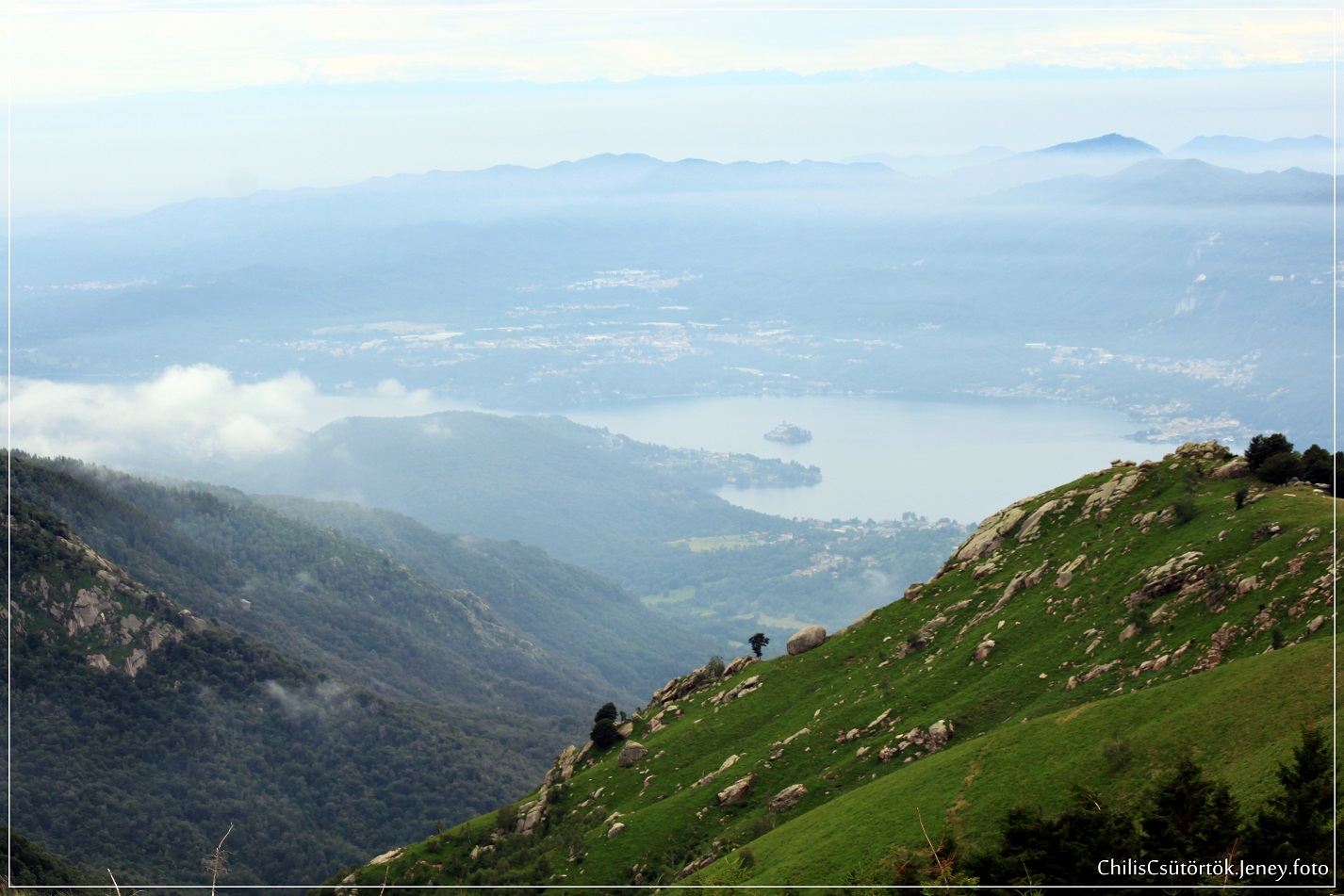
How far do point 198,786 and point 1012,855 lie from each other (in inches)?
4569

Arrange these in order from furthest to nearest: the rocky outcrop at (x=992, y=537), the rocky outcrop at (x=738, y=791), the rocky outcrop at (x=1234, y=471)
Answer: the rocky outcrop at (x=992, y=537)
the rocky outcrop at (x=1234, y=471)
the rocky outcrop at (x=738, y=791)

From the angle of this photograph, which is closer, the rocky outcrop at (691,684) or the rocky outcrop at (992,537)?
the rocky outcrop at (992,537)

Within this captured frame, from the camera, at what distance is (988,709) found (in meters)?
47.4

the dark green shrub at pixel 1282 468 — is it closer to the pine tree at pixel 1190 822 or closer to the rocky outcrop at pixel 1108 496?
the rocky outcrop at pixel 1108 496

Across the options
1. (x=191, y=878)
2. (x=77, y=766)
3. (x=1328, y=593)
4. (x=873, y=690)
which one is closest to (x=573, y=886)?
(x=873, y=690)

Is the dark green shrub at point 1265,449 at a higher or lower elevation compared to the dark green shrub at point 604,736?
higher

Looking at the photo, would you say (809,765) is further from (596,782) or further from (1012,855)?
(1012,855)

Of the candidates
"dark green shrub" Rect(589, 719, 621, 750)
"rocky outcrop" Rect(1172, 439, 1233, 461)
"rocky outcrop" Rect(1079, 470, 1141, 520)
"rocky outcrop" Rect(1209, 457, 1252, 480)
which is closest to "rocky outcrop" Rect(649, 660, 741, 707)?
"dark green shrub" Rect(589, 719, 621, 750)

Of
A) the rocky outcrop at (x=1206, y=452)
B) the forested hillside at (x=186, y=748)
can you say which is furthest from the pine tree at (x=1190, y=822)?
the forested hillside at (x=186, y=748)

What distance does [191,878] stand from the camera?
108 meters

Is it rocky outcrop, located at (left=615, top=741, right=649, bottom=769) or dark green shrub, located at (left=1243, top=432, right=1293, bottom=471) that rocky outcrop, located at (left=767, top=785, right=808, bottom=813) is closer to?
rocky outcrop, located at (left=615, top=741, right=649, bottom=769)

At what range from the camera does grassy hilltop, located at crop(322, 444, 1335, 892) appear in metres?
36.1

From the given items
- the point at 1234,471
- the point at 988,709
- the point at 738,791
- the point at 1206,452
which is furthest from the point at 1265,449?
the point at 738,791

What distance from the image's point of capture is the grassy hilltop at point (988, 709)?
36.1m
